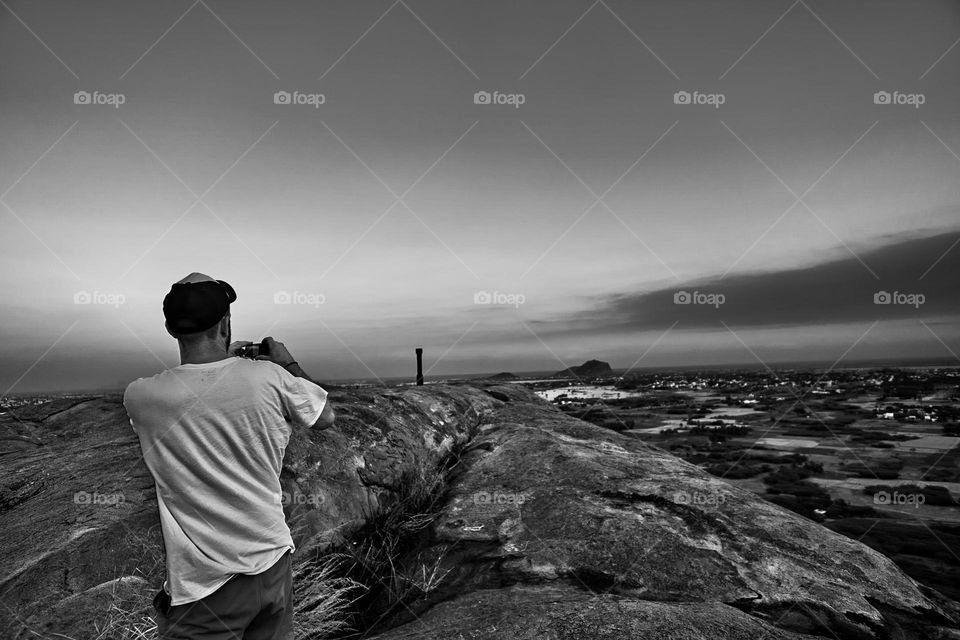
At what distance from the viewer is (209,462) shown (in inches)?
80.3

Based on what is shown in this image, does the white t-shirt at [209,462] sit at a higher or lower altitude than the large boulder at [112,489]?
higher

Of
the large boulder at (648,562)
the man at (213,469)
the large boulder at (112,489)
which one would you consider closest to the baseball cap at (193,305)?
the man at (213,469)

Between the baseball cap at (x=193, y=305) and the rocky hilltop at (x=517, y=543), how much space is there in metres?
1.89

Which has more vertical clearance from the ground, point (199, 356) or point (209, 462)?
point (199, 356)

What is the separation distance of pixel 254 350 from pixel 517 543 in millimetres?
2488

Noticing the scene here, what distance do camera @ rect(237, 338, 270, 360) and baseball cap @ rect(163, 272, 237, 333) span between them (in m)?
0.40

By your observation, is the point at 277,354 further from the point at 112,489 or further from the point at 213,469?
the point at 112,489

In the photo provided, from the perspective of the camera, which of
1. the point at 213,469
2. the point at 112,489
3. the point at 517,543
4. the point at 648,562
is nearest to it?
the point at 213,469

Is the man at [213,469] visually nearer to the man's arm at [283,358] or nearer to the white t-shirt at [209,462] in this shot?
the white t-shirt at [209,462]

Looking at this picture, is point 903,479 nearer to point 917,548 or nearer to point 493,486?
point 917,548

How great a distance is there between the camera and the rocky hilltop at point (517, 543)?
8.29 ft

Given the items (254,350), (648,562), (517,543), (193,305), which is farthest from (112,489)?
(648,562)

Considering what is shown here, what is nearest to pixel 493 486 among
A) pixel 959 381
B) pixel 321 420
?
pixel 321 420

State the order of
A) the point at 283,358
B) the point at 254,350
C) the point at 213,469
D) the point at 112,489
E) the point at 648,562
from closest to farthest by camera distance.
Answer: the point at 213,469, the point at 283,358, the point at 254,350, the point at 648,562, the point at 112,489
